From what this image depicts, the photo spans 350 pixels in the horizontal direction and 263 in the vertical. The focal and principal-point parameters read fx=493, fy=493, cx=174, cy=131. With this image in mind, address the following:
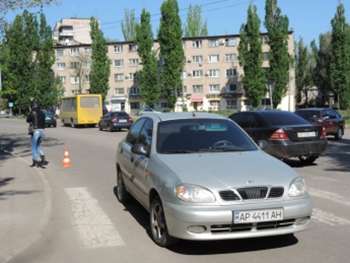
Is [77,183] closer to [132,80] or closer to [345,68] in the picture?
[345,68]

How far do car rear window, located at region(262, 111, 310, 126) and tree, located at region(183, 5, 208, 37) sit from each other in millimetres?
78546

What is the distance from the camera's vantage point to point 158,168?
5930mm

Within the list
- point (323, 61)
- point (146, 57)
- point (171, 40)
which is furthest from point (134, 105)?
point (323, 61)

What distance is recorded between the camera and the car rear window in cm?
1306

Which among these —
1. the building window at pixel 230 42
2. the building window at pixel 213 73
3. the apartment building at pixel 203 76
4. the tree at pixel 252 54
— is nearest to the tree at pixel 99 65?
the apartment building at pixel 203 76

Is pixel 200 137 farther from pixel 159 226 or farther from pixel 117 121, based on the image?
pixel 117 121

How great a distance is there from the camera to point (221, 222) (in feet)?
16.7

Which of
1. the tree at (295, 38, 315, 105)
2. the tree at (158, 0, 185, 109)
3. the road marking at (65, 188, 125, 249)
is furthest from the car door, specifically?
the tree at (295, 38, 315, 105)

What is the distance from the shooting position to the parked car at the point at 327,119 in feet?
74.7

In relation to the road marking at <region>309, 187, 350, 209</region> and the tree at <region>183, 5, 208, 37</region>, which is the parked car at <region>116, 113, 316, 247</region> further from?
the tree at <region>183, 5, 208, 37</region>

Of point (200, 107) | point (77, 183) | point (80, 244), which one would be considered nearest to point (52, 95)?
point (200, 107)

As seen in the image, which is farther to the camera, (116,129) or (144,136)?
(116,129)

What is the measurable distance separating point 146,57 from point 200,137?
6728 centimetres

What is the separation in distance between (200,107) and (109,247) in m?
78.4
